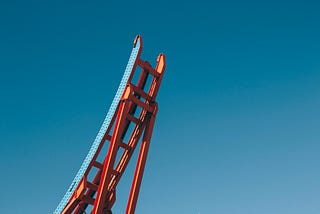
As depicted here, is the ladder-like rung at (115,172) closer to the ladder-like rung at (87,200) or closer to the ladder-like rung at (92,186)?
the ladder-like rung at (92,186)

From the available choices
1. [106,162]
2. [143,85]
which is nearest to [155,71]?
[143,85]

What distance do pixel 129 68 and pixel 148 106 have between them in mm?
2106

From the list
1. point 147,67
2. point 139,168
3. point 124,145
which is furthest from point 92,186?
point 147,67

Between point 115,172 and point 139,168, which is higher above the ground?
point 139,168

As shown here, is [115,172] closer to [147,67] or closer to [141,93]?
[141,93]

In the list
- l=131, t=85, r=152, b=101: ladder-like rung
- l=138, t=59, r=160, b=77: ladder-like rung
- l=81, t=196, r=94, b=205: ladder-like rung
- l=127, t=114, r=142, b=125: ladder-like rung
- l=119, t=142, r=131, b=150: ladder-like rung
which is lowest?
l=81, t=196, r=94, b=205: ladder-like rung

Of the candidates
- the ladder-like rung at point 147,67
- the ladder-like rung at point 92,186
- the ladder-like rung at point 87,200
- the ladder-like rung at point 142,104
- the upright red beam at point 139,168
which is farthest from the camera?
the ladder-like rung at point 87,200

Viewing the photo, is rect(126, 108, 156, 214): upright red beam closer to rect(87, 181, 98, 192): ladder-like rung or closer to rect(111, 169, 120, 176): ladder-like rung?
rect(111, 169, 120, 176): ladder-like rung

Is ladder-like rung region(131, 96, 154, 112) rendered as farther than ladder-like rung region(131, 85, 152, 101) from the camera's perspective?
No

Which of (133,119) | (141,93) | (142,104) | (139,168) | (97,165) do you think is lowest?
(97,165)

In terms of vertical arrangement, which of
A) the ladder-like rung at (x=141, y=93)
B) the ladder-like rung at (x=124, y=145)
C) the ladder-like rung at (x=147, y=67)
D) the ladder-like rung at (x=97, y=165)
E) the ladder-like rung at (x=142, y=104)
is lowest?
the ladder-like rung at (x=97, y=165)

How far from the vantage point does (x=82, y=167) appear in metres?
23.1

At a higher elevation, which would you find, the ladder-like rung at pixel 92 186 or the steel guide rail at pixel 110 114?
the steel guide rail at pixel 110 114

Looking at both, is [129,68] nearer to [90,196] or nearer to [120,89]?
[120,89]
